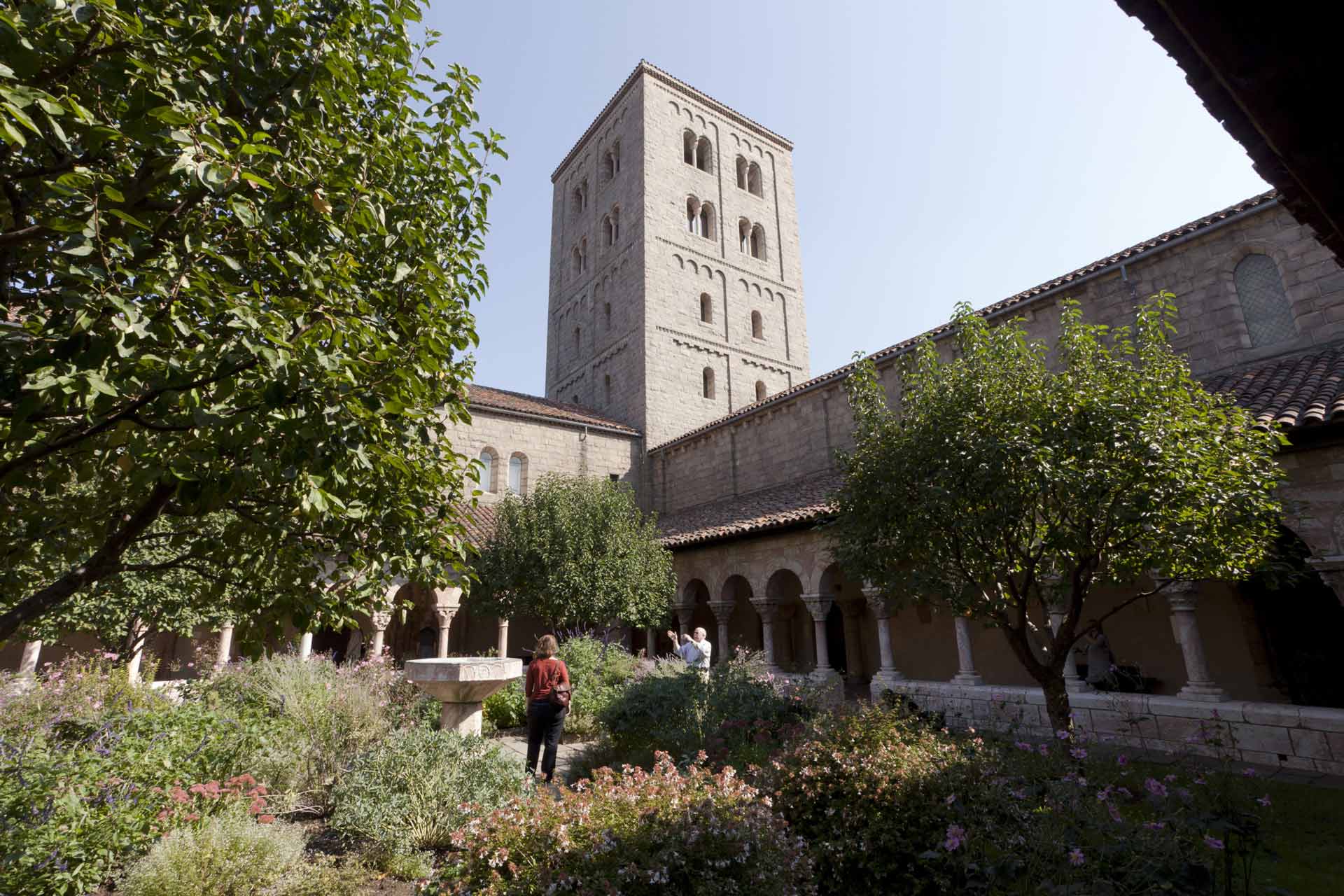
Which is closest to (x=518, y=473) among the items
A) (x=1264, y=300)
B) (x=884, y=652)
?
(x=884, y=652)

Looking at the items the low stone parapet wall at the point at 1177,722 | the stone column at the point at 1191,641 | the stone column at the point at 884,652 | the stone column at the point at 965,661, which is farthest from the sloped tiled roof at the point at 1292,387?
the stone column at the point at 884,652

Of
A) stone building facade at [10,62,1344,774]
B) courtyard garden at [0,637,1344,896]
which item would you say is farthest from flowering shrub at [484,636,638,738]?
stone building facade at [10,62,1344,774]

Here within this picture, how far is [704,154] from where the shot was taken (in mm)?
29062

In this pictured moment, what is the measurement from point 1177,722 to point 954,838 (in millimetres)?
7157

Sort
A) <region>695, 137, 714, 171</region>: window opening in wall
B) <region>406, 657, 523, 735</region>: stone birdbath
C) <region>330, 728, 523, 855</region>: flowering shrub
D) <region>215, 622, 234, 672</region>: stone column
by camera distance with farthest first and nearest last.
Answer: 1. <region>695, 137, 714, 171</region>: window opening in wall
2. <region>215, 622, 234, 672</region>: stone column
3. <region>406, 657, 523, 735</region>: stone birdbath
4. <region>330, 728, 523, 855</region>: flowering shrub

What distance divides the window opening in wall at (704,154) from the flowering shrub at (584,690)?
22753 mm

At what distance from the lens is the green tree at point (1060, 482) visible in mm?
6422

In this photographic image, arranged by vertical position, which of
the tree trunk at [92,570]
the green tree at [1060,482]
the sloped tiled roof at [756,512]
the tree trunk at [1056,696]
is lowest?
the tree trunk at [1056,696]

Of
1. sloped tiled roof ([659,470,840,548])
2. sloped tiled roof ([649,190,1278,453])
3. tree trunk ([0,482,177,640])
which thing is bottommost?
tree trunk ([0,482,177,640])

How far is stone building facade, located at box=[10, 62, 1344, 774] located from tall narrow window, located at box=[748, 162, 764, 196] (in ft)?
0.26

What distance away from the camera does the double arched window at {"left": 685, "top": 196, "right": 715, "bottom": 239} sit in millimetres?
27578

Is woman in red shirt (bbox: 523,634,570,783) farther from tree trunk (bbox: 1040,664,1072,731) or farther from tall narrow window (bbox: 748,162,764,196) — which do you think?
tall narrow window (bbox: 748,162,764,196)

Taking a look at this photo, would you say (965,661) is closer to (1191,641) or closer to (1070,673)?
(1070,673)

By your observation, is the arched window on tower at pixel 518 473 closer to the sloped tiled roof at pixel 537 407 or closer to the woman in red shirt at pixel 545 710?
the sloped tiled roof at pixel 537 407
